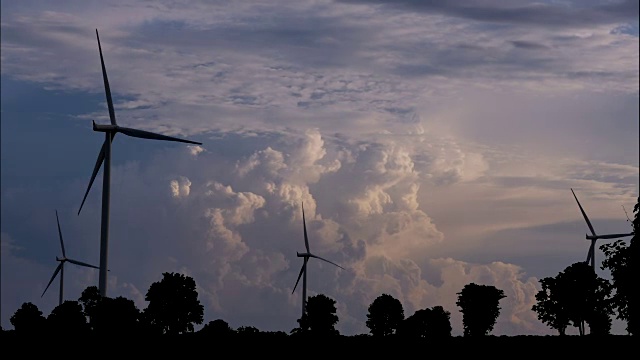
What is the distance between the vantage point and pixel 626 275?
4926 inches

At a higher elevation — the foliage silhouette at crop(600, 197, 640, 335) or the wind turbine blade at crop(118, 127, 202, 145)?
the wind turbine blade at crop(118, 127, 202, 145)

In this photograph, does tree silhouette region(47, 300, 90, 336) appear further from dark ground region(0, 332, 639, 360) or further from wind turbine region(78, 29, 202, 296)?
dark ground region(0, 332, 639, 360)

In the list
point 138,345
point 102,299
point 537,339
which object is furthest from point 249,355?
point 102,299

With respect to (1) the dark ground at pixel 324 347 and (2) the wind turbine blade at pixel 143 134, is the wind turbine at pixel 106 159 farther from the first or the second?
(1) the dark ground at pixel 324 347

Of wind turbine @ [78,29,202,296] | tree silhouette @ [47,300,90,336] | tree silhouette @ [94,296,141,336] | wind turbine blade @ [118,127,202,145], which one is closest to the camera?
wind turbine @ [78,29,202,296]

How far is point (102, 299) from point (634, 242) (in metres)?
70.9

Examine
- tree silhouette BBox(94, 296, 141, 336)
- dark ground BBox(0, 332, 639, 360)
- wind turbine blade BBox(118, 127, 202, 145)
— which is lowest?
dark ground BBox(0, 332, 639, 360)

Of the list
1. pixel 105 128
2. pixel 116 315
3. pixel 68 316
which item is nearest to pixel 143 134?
pixel 105 128

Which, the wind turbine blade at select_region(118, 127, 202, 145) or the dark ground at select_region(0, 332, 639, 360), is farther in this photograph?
the wind turbine blade at select_region(118, 127, 202, 145)

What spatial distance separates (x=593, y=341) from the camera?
103m

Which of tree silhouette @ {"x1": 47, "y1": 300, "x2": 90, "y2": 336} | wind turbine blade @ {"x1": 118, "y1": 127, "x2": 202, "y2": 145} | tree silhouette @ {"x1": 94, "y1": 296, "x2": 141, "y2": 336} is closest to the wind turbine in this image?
wind turbine blade @ {"x1": 118, "y1": 127, "x2": 202, "y2": 145}

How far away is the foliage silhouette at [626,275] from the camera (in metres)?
124

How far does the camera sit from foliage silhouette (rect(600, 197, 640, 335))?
124 m

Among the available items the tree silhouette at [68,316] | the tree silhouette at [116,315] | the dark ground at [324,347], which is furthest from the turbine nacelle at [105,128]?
the dark ground at [324,347]
